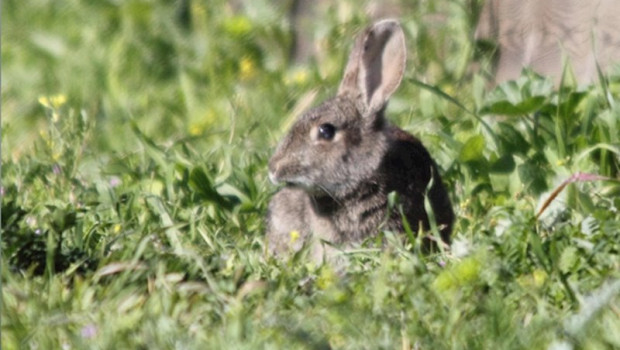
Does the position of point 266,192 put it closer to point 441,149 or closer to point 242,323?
point 441,149

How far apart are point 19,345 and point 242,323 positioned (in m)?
0.58

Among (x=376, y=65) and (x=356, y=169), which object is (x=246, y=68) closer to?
(x=376, y=65)

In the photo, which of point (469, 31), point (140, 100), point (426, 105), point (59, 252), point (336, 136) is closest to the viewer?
point (59, 252)

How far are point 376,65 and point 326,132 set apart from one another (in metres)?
0.42

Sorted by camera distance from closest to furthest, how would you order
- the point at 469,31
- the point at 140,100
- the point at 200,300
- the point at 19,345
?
the point at 19,345, the point at 200,300, the point at 469,31, the point at 140,100

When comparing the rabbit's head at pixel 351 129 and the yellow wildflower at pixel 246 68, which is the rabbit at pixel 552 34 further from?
the yellow wildflower at pixel 246 68

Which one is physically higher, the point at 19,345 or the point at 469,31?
the point at 19,345

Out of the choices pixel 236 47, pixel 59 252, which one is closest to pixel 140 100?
pixel 236 47

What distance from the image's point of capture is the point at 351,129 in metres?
5.54

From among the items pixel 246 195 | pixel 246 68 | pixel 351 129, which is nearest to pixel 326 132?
pixel 351 129

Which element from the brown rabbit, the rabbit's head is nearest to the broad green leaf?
the brown rabbit

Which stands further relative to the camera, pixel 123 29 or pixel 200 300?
pixel 123 29

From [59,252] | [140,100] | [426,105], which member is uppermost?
[59,252]

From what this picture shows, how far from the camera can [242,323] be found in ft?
11.8
